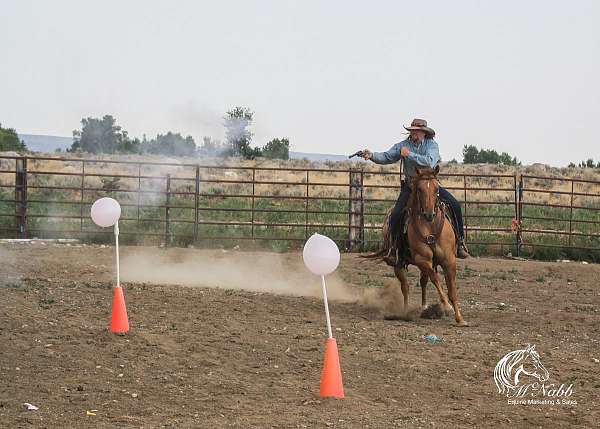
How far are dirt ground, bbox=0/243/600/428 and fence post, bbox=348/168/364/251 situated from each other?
5.97 meters

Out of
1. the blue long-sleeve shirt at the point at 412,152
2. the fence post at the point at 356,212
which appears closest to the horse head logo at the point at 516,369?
the blue long-sleeve shirt at the point at 412,152

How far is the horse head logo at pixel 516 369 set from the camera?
327 inches

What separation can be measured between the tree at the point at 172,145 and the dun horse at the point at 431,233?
1454cm

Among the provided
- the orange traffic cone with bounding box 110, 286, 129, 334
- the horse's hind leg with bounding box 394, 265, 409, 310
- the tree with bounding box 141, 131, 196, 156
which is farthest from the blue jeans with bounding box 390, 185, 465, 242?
the tree with bounding box 141, 131, 196, 156

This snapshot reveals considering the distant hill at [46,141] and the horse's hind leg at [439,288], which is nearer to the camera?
the horse's hind leg at [439,288]

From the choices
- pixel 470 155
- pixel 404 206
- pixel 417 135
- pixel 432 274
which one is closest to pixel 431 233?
pixel 432 274

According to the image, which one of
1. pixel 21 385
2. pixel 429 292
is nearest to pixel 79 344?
pixel 21 385

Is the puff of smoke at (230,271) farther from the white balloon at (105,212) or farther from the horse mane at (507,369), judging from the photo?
the horse mane at (507,369)

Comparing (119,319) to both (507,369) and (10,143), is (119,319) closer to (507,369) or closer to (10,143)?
(507,369)

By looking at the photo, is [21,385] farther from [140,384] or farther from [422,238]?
[422,238]

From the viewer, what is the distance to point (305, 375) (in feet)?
27.5

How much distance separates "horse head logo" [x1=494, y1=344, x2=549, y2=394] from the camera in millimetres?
8305

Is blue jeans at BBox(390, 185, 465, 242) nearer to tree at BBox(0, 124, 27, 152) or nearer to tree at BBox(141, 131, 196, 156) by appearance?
tree at BBox(141, 131, 196, 156)

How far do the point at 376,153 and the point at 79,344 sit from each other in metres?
4.84
